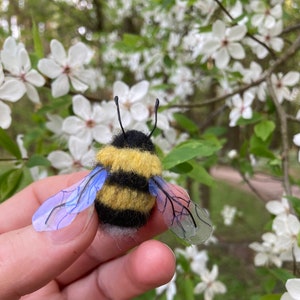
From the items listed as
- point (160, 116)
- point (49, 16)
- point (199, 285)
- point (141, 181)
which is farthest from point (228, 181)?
point (141, 181)

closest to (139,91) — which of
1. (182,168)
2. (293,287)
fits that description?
(182,168)

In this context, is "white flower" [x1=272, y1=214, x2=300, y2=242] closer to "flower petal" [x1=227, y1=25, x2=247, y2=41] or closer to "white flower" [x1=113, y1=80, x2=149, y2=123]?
"white flower" [x1=113, y1=80, x2=149, y2=123]

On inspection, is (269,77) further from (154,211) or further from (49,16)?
(49,16)

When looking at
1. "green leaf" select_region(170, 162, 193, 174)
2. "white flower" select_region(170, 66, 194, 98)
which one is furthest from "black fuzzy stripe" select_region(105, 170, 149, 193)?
"white flower" select_region(170, 66, 194, 98)

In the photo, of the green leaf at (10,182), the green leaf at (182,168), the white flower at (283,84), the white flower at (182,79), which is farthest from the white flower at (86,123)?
the white flower at (182,79)

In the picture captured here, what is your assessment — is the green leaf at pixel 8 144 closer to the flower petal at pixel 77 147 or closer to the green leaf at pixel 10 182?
the green leaf at pixel 10 182
